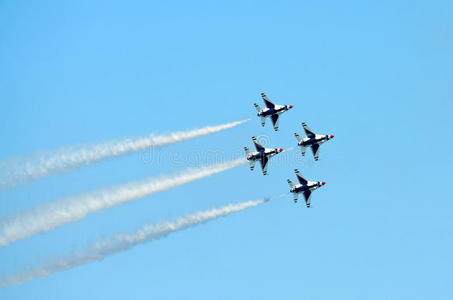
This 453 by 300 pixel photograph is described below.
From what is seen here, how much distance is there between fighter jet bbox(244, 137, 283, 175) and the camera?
3226 inches

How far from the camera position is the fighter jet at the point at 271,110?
83.9 meters

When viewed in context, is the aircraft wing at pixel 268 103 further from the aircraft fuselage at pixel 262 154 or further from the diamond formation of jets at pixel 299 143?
the aircraft fuselage at pixel 262 154

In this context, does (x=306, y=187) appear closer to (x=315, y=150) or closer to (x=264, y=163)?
(x=315, y=150)

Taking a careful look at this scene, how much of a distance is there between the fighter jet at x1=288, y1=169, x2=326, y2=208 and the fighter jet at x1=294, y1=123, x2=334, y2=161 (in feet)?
9.17

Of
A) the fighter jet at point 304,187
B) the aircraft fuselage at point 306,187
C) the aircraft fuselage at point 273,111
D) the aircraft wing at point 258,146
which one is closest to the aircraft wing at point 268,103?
the aircraft fuselage at point 273,111

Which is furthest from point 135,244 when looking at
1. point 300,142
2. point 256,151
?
point 300,142

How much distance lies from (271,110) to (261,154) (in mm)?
5548

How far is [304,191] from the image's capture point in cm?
8469

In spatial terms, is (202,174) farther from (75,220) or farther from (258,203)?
(75,220)

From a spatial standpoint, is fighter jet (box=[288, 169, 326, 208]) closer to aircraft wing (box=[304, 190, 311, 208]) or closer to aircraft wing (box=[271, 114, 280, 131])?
aircraft wing (box=[304, 190, 311, 208])

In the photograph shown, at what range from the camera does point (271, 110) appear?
3322 inches

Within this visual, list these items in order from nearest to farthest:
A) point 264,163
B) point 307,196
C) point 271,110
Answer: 1. point 264,163
2. point 271,110
3. point 307,196

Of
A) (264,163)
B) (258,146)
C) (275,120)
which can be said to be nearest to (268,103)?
(275,120)

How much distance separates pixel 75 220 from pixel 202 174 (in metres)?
15.2
